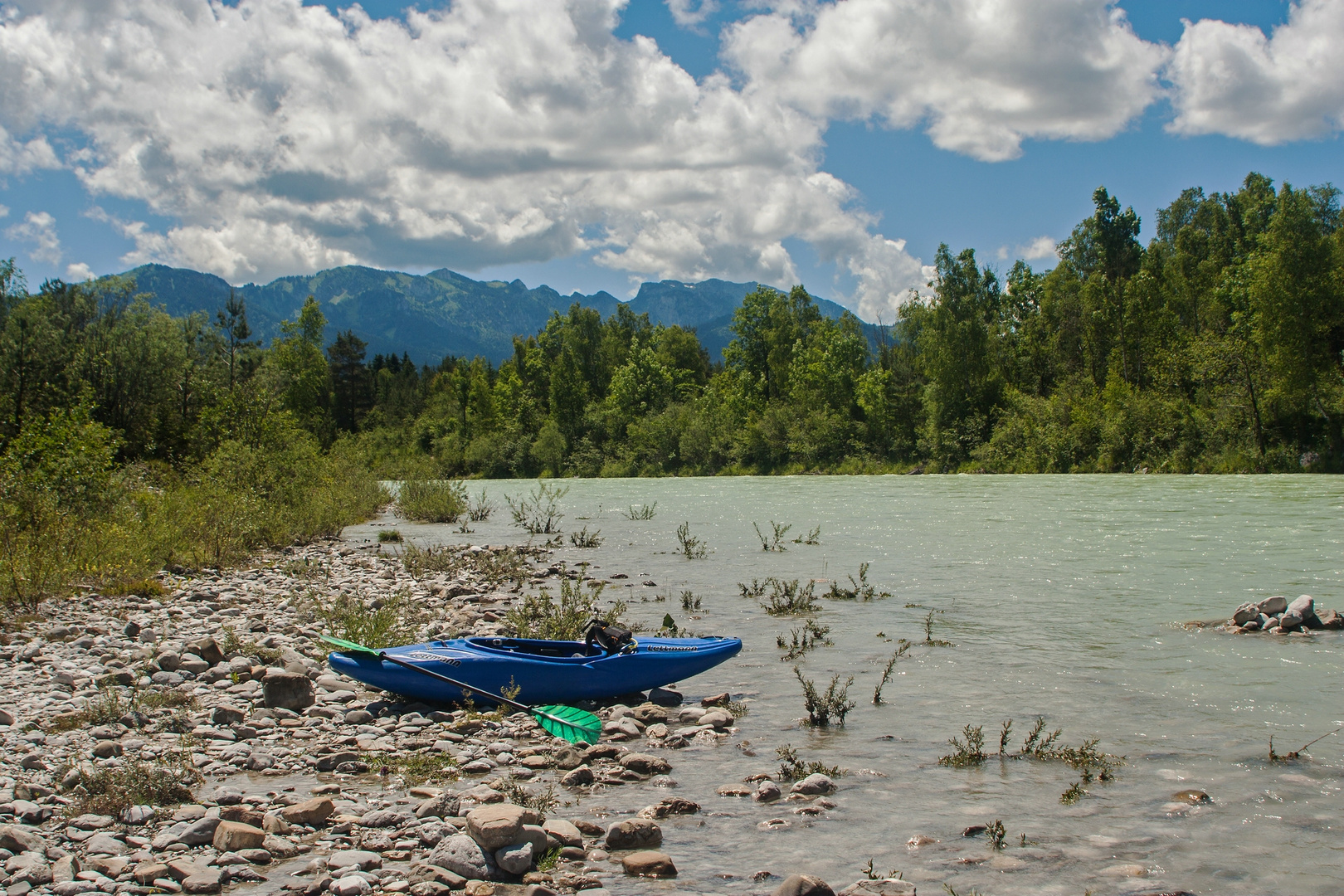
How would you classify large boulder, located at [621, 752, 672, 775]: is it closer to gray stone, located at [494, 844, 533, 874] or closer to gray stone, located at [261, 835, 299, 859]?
gray stone, located at [494, 844, 533, 874]

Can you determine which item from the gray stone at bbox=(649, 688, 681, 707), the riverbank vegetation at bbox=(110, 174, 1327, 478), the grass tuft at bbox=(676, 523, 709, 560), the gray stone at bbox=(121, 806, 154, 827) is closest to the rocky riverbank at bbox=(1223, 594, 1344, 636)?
the gray stone at bbox=(649, 688, 681, 707)

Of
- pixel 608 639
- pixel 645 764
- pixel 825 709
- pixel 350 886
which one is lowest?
pixel 645 764

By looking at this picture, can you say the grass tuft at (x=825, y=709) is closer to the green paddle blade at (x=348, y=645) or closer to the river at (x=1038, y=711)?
the river at (x=1038, y=711)

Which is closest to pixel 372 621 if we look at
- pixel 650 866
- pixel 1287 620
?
pixel 650 866

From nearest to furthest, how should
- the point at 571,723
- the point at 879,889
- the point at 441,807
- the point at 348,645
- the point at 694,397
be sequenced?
the point at 879,889
the point at 441,807
the point at 571,723
the point at 348,645
the point at 694,397

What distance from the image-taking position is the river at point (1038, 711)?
465 cm

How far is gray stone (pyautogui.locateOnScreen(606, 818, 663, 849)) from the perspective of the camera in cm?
482

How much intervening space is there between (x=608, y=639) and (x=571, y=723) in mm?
1322

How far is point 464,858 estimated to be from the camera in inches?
171

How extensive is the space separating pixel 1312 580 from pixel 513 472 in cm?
7792

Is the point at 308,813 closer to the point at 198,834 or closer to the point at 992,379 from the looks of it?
the point at 198,834

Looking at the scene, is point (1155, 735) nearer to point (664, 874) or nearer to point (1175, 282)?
point (664, 874)

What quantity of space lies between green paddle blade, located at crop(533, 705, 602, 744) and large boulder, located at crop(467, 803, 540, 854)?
1980 millimetres

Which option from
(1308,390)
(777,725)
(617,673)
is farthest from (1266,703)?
(1308,390)
